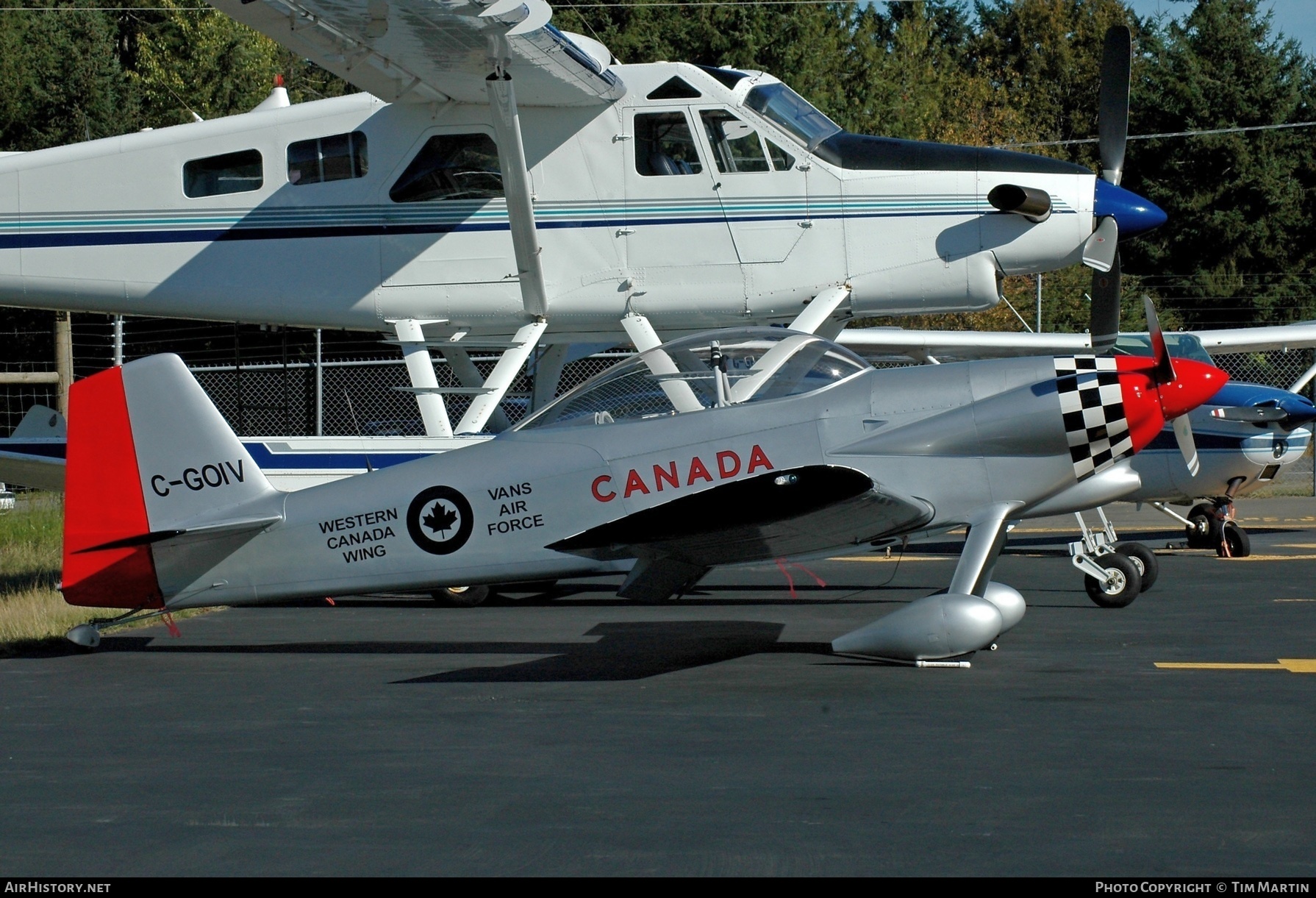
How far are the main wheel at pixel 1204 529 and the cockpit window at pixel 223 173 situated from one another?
936 cm

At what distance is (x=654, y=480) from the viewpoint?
316 inches

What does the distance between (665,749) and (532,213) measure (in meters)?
6.31

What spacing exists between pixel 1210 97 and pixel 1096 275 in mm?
31807

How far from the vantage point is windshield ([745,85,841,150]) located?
1157cm

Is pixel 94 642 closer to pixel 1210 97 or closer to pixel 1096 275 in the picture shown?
pixel 1096 275

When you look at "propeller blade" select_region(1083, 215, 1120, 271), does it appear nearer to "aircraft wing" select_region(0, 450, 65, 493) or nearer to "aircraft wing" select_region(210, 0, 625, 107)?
"aircraft wing" select_region(210, 0, 625, 107)

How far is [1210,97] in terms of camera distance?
131ft

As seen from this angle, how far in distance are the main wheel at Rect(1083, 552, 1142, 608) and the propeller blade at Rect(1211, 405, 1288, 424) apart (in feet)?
14.1

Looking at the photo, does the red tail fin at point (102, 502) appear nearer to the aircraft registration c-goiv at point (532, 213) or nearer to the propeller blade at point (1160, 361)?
the aircraft registration c-goiv at point (532, 213)

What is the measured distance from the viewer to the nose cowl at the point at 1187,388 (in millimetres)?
7578

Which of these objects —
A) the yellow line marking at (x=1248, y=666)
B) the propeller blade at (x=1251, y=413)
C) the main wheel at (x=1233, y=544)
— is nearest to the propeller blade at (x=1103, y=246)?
the propeller blade at (x=1251, y=413)

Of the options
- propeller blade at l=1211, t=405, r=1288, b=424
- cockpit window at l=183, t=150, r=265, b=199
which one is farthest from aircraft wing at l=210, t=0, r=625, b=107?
propeller blade at l=1211, t=405, r=1288, b=424

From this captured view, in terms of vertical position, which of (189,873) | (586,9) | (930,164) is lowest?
(189,873)

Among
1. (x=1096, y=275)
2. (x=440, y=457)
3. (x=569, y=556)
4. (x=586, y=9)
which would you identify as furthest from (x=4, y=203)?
(x=586, y=9)
